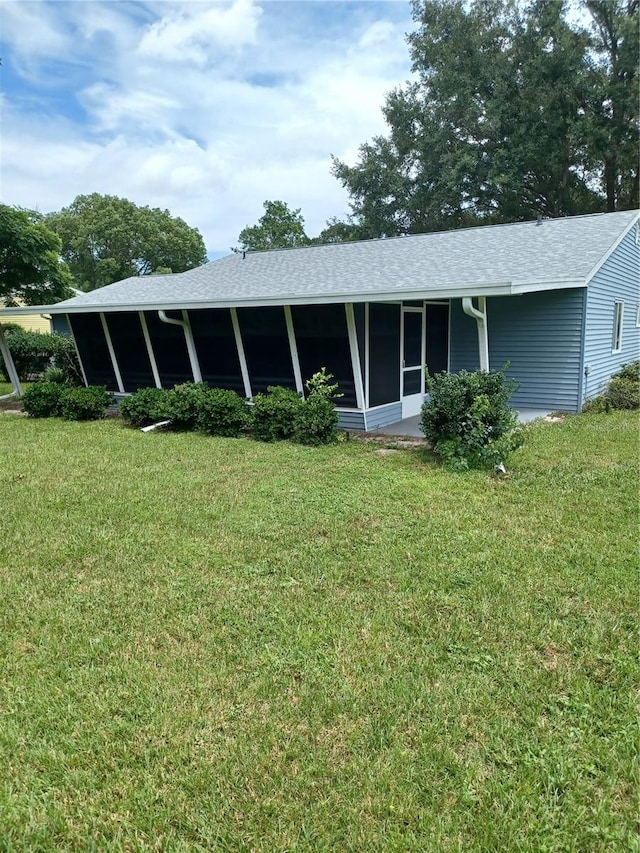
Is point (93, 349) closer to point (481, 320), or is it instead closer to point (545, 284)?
point (481, 320)

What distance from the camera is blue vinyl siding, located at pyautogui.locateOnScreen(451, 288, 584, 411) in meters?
9.69

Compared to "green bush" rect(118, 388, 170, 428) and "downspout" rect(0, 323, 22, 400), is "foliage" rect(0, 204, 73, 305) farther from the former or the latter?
"green bush" rect(118, 388, 170, 428)

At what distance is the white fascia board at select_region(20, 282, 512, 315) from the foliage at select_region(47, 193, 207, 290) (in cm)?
3089

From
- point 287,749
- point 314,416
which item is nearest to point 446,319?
point 314,416

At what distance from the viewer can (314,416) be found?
8047 mm

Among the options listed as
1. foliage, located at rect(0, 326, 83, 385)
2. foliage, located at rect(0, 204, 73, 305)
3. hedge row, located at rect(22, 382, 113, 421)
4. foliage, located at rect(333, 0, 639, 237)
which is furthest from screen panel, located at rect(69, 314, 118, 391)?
foliage, located at rect(333, 0, 639, 237)

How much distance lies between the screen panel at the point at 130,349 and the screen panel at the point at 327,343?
154 inches

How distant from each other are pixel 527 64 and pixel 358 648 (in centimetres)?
2494

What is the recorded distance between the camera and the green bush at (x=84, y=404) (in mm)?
10469

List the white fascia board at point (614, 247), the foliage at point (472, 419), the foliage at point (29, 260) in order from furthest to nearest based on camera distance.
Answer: the foliage at point (29, 260)
the white fascia board at point (614, 247)
the foliage at point (472, 419)

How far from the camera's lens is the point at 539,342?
1002 centimetres

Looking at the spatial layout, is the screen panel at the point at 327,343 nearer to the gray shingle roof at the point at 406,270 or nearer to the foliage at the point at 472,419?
the gray shingle roof at the point at 406,270

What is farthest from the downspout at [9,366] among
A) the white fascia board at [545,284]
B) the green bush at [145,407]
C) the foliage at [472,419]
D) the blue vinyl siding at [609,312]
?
the blue vinyl siding at [609,312]

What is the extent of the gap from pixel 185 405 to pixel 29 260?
729 centimetres
